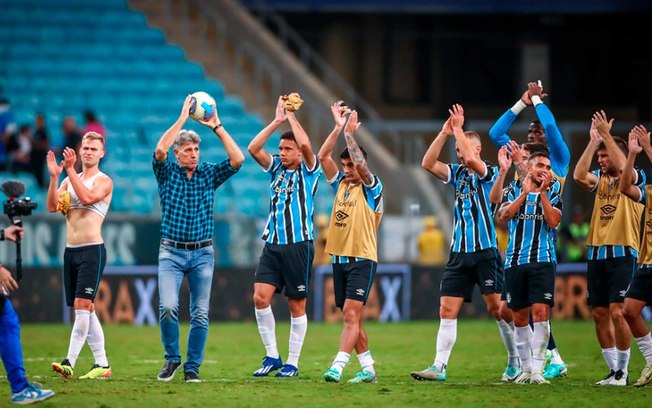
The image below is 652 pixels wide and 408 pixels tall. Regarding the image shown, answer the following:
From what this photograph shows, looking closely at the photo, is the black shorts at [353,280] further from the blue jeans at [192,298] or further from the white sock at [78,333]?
the white sock at [78,333]

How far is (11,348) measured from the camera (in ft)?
39.1

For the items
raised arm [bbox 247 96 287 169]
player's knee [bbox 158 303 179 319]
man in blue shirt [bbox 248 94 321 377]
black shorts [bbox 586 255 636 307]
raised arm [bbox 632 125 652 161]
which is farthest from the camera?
man in blue shirt [bbox 248 94 321 377]

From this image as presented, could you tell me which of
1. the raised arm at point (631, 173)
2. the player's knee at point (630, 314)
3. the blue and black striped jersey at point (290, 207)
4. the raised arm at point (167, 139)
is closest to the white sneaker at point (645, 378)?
the player's knee at point (630, 314)

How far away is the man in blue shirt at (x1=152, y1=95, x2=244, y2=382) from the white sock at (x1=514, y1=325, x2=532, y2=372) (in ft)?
10.5

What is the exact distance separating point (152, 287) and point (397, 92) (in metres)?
14.8

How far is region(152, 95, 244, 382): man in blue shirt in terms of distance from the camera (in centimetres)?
1405

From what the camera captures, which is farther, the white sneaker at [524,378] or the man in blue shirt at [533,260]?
the white sneaker at [524,378]

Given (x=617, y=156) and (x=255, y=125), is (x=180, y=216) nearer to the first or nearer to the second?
(x=617, y=156)

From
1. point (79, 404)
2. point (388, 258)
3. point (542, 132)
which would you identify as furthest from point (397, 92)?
point (79, 404)

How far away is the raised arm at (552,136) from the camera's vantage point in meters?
14.5

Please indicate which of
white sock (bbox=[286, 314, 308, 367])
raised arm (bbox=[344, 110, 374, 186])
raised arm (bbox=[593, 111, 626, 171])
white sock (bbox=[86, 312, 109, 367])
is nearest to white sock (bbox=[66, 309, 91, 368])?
white sock (bbox=[86, 312, 109, 367])

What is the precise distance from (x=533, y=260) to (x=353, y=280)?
1873mm

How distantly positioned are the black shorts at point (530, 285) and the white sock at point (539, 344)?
25 centimetres

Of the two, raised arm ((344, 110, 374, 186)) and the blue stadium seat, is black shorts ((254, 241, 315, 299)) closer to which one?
raised arm ((344, 110, 374, 186))
